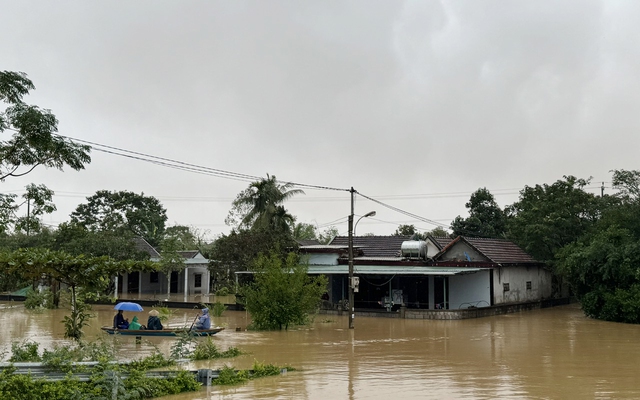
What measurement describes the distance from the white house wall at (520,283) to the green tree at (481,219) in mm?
10744

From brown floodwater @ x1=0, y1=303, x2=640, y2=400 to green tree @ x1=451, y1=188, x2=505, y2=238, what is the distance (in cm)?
1865

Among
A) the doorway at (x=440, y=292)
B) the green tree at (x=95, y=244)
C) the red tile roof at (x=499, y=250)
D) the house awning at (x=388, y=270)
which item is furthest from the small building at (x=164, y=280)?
the red tile roof at (x=499, y=250)

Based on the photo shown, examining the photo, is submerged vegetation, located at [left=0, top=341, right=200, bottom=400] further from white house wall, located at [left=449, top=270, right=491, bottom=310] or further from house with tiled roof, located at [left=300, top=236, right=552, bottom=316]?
white house wall, located at [left=449, top=270, right=491, bottom=310]

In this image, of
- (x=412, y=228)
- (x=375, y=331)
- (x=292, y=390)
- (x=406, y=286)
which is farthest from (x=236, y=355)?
(x=412, y=228)

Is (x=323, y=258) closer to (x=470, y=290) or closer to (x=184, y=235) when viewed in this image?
(x=470, y=290)

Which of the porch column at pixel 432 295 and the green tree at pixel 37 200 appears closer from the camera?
the green tree at pixel 37 200

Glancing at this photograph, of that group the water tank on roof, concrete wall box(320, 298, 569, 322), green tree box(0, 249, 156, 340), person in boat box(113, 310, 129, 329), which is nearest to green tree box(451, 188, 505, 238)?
concrete wall box(320, 298, 569, 322)

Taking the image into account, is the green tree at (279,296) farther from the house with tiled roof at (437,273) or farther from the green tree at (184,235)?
the green tree at (184,235)

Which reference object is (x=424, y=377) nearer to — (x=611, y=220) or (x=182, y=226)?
(x=611, y=220)

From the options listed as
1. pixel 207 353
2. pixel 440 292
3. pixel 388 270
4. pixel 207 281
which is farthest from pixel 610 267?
pixel 207 281

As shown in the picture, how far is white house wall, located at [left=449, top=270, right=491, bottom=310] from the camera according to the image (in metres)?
31.4

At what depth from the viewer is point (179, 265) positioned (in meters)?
41.7

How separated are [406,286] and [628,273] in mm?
10988

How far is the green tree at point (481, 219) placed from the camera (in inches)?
1906
